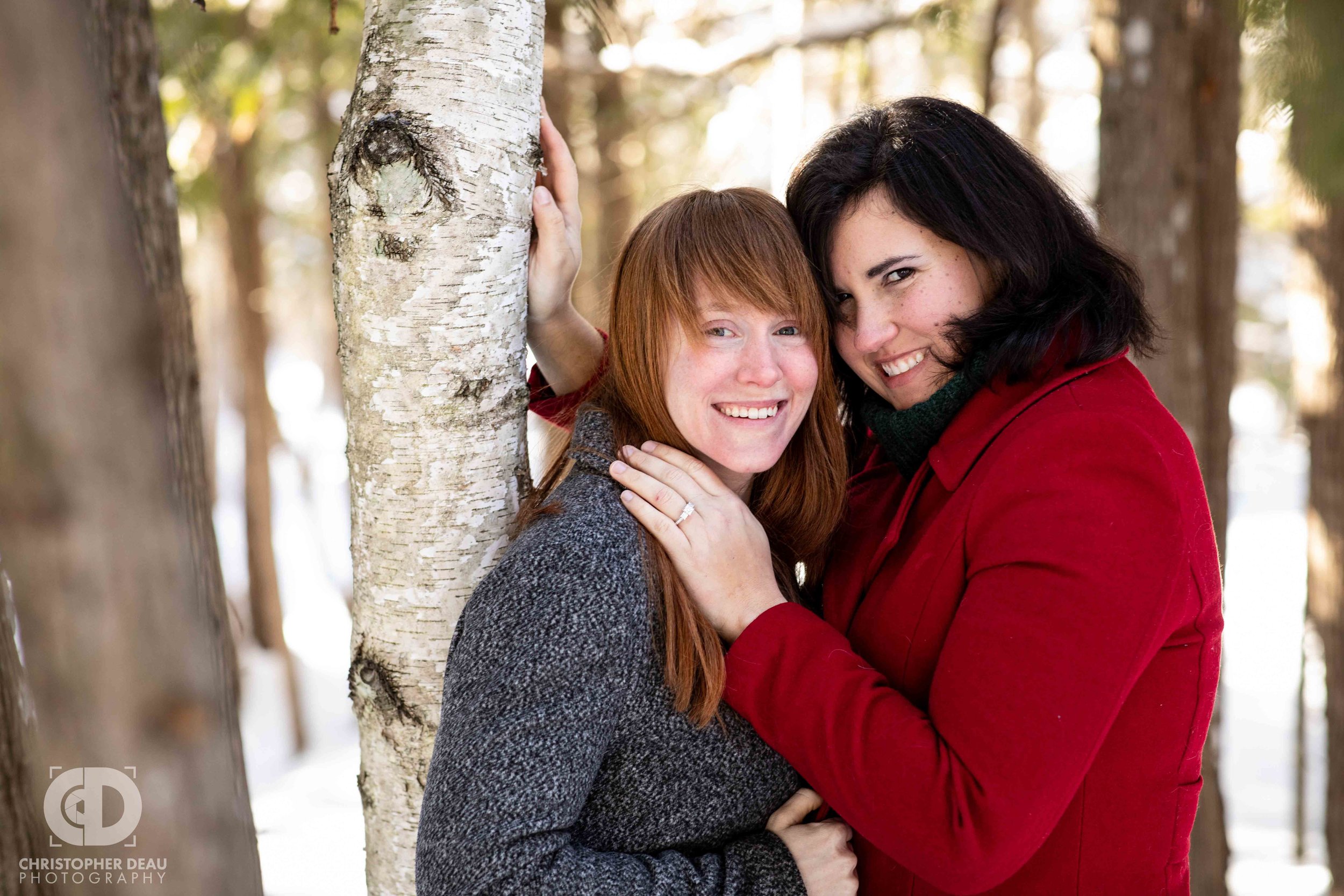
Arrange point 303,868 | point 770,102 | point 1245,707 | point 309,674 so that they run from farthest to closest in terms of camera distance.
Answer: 1. point 309,674
2. point 1245,707
3. point 770,102
4. point 303,868

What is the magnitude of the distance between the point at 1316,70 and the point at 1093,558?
0.95 m

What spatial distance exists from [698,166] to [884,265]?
22.5 feet

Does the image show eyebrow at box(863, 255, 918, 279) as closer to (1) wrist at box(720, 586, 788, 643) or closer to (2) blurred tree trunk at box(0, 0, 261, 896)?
(1) wrist at box(720, 586, 788, 643)

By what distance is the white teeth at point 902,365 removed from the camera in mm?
2010

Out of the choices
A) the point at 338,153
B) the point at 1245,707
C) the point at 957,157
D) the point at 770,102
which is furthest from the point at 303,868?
the point at 1245,707

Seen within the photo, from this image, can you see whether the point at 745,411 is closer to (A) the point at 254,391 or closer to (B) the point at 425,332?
(B) the point at 425,332

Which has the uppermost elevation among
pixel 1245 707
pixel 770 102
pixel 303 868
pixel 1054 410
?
pixel 770 102

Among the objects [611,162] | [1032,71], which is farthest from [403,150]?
[1032,71]

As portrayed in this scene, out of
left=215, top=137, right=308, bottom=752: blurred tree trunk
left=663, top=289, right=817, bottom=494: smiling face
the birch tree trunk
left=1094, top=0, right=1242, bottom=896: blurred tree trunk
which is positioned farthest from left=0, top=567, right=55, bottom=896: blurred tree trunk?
left=215, top=137, right=308, bottom=752: blurred tree trunk

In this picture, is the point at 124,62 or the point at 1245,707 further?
the point at 1245,707

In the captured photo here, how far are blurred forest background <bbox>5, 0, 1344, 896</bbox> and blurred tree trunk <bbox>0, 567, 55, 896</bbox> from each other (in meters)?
0.49

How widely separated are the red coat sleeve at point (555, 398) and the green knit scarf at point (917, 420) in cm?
59

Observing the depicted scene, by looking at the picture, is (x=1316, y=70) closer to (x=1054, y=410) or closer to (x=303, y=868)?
(x=1054, y=410)

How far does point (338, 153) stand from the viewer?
5.78 ft
